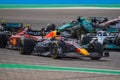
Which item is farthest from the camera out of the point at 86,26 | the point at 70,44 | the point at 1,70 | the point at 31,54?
the point at 86,26

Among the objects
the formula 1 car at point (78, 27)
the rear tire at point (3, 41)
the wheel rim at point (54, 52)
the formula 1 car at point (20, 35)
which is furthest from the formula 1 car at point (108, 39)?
the wheel rim at point (54, 52)

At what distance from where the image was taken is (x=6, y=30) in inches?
339

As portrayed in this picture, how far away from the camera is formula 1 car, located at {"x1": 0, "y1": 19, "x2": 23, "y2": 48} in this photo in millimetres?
8000

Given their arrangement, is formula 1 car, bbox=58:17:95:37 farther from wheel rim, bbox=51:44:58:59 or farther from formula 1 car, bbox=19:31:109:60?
wheel rim, bbox=51:44:58:59

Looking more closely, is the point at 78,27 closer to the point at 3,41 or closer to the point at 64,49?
the point at 3,41

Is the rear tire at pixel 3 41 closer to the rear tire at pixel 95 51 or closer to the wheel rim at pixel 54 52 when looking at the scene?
the wheel rim at pixel 54 52

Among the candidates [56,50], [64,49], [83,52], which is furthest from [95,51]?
[56,50]

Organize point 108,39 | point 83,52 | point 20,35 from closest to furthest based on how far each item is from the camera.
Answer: point 83,52, point 20,35, point 108,39

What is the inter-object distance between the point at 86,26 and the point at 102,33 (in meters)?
0.71

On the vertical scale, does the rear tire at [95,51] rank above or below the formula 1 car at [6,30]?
below

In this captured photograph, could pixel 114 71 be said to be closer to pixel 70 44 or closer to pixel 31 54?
pixel 70 44

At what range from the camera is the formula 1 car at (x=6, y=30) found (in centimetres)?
800

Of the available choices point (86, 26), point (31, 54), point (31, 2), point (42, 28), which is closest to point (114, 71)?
point (31, 2)

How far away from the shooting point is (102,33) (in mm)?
8320
